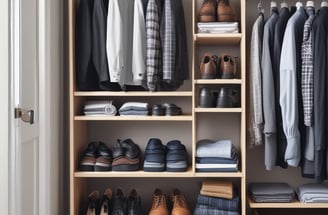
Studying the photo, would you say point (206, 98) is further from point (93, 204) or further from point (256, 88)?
point (93, 204)

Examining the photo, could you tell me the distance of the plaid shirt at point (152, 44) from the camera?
2.36m

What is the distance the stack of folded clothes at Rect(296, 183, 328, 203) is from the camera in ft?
7.89

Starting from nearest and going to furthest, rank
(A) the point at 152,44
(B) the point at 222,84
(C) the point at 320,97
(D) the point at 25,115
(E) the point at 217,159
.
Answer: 1. (D) the point at 25,115
2. (C) the point at 320,97
3. (A) the point at 152,44
4. (E) the point at 217,159
5. (B) the point at 222,84

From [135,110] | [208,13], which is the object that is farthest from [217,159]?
[208,13]

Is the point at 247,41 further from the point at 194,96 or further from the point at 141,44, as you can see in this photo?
the point at 141,44

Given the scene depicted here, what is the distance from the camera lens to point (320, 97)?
2.24 metres

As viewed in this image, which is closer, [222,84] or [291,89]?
[291,89]

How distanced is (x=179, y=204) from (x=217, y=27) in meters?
1.10

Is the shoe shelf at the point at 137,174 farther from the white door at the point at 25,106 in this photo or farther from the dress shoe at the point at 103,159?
the white door at the point at 25,106

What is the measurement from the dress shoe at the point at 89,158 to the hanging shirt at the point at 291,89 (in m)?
1.15

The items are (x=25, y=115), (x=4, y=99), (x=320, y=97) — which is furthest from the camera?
(x=320, y=97)

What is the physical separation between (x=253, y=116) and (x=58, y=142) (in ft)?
3.94

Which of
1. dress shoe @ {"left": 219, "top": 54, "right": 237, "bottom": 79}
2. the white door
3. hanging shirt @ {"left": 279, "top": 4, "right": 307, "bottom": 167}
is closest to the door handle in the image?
the white door

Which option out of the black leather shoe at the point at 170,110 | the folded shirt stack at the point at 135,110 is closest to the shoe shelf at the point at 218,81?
the black leather shoe at the point at 170,110
